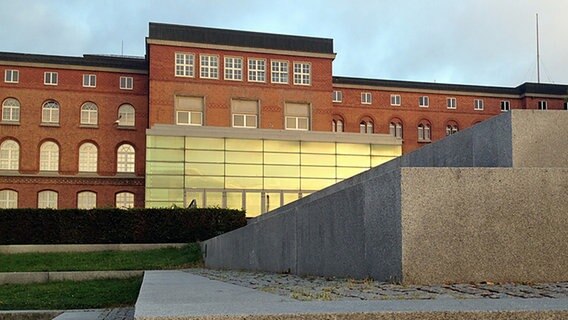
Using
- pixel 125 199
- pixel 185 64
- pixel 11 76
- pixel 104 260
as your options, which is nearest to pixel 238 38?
pixel 185 64

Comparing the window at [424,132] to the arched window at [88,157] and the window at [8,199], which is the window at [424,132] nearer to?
the arched window at [88,157]

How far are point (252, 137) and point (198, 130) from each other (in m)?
3.81

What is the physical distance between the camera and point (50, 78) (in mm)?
52250

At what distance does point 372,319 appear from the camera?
3.38 m

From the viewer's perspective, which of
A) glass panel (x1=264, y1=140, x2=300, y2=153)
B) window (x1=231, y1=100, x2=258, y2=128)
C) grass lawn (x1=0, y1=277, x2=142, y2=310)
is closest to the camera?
grass lawn (x1=0, y1=277, x2=142, y2=310)

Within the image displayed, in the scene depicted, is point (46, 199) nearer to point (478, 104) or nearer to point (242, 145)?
point (242, 145)

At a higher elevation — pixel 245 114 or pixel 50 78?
pixel 50 78

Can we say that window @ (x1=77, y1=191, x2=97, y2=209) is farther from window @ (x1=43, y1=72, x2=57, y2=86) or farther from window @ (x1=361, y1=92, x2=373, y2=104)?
window @ (x1=361, y1=92, x2=373, y2=104)

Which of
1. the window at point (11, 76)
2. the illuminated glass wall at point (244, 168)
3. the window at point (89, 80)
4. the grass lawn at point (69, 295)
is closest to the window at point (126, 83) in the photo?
the window at point (89, 80)

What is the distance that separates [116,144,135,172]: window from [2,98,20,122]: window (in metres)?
8.55

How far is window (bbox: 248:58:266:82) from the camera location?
5197cm

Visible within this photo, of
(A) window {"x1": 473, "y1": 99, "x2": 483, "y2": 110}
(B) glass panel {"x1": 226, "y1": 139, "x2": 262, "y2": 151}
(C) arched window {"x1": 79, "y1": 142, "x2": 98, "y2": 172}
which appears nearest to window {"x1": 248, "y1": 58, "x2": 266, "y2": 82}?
(B) glass panel {"x1": 226, "y1": 139, "x2": 262, "y2": 151}

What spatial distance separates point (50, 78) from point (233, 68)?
50.3ft

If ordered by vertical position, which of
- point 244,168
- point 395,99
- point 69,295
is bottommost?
point 69,295
